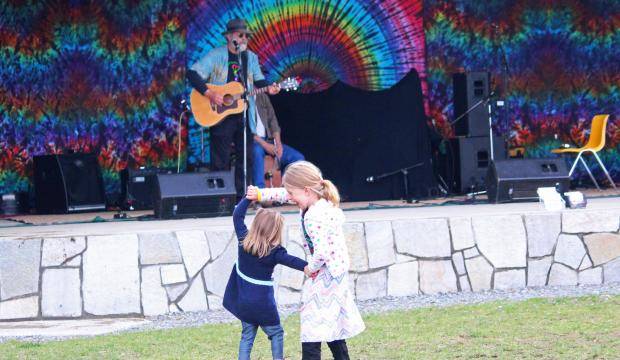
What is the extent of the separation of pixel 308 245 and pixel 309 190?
314 mm

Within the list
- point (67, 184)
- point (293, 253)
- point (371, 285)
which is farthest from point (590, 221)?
point (67, 184)

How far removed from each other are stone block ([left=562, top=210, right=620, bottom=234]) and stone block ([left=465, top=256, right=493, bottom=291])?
0.77 meters

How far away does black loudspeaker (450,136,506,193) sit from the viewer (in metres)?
13.3

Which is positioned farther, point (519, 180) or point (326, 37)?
point (326, 37)

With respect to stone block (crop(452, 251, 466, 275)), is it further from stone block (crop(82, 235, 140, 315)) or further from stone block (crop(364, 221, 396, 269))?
stone block (crop(82, 235, 140, 315))

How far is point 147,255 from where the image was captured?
29.7 ft

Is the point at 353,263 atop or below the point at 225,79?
below

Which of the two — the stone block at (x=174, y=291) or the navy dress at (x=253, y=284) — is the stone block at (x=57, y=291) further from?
the navy dress at (x=253, y=284)

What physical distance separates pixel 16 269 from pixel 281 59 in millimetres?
5835

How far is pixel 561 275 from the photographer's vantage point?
1002cm

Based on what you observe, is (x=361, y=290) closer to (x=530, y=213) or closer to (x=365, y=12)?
(x=530, y=213)

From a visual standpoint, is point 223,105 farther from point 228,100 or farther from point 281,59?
point 281,59

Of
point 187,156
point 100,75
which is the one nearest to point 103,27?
point 100,75

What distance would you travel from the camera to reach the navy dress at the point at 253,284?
6059 mm
